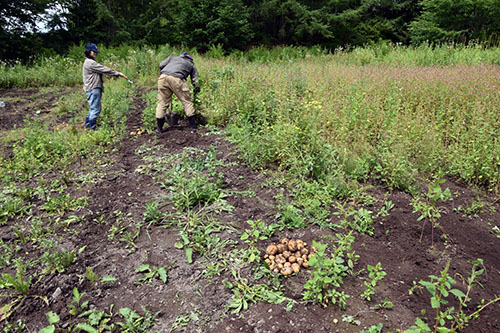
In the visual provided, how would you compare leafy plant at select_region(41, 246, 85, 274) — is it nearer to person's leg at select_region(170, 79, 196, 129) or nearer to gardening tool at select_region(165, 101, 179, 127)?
person's leg at select_region(170, 79, 196, 129)

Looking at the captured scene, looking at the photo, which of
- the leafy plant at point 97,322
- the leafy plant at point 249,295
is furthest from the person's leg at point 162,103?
the leafy plant at point 249,295

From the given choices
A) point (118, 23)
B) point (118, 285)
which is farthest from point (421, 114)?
point (118, 23)

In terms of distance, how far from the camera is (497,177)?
410cm

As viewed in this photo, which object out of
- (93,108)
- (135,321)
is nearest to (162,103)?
(93,108)

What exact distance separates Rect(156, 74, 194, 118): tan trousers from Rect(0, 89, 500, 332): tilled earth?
2.04 meters

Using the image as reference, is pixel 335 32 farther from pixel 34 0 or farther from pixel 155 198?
pixel 155 198

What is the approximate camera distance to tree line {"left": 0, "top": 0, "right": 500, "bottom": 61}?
13894 millimetres

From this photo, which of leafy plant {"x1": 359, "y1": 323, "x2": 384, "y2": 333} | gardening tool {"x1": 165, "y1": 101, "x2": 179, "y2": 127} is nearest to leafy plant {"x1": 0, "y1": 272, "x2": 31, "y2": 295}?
leafy plant {"x1": 359, "y1": 323, "x2": 384, "y2": 333}

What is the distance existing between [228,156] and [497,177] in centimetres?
397

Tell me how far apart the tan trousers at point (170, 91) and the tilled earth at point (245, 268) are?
2.04 metres

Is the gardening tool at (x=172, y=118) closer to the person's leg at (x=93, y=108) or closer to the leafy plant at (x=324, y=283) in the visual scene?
the person's leg at (x=93, y=108)

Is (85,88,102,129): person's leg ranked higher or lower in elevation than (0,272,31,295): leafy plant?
higher

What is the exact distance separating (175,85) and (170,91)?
28 centimetres

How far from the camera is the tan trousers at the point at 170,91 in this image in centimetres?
590
